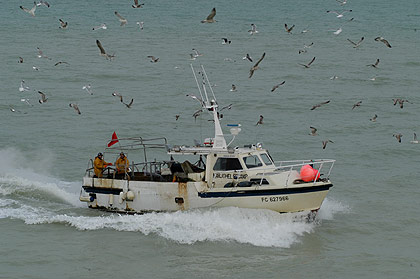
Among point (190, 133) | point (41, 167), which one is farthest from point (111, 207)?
point (190, 133)

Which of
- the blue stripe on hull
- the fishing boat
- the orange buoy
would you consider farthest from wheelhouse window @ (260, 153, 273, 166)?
the blue stripe on hull

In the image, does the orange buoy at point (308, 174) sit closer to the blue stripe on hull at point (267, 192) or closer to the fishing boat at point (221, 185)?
the fishing boat at point (221, 185)

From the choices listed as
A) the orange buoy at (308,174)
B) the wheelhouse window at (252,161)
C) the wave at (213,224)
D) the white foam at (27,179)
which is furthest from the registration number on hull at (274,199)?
the white foam at (27,179)

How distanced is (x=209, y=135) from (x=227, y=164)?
1183 cm

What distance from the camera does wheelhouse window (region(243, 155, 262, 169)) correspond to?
26328mm

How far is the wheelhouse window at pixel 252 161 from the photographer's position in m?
26.3

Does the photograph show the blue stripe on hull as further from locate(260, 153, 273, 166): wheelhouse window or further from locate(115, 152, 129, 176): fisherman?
locate(115, 152, 129, 176): fisherman

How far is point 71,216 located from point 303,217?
7331mm

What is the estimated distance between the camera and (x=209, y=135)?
38.0 metres

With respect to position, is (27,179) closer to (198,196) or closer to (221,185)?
(198,196)

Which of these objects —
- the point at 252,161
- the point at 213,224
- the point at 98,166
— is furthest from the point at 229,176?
the point at 98,166

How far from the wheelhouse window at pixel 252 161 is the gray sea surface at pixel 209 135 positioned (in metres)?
1.52

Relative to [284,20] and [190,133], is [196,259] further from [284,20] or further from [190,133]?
[284,20]

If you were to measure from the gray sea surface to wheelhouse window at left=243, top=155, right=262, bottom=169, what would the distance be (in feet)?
4.99
